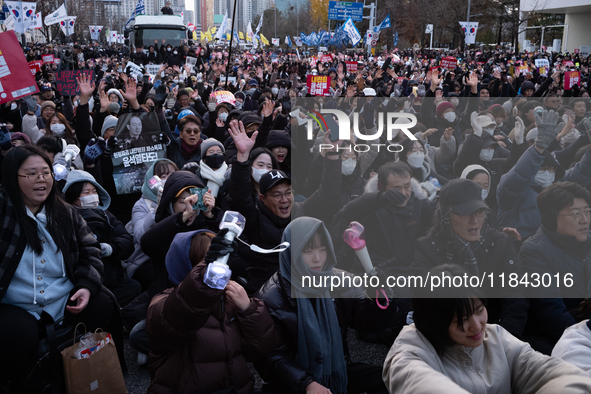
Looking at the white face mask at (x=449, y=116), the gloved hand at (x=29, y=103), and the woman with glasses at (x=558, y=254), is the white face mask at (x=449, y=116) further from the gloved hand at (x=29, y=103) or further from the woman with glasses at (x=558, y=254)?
the gloved hand at (x=29, y=103)

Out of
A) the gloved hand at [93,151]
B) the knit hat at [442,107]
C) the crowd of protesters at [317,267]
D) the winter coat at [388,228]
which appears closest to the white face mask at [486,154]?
the crowd of protesters at [317,267]

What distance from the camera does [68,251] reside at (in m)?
2.92

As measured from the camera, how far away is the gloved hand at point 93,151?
521cm

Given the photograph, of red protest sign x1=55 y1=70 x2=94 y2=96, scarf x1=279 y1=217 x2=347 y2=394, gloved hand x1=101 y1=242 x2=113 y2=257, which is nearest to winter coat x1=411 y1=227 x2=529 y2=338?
scarf x1=279 y1=217 x2=347 y2=394

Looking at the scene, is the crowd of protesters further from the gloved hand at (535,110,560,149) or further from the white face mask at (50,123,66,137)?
the white face mask at (50,123,66,137)

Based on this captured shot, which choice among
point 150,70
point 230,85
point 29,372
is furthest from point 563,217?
point 150,70

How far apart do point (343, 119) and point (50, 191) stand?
1790 millimetres

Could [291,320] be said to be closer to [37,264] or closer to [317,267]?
[317,267]

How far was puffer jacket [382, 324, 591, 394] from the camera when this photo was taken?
5.42 feet

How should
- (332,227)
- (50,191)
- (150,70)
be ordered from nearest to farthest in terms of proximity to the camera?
(50,191) < (332,227) < (150,70)

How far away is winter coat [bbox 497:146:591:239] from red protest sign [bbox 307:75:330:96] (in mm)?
5159

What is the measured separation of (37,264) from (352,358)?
2149 millimetres

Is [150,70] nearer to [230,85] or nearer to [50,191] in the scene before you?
[230,85]

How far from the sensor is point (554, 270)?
3141 mm
